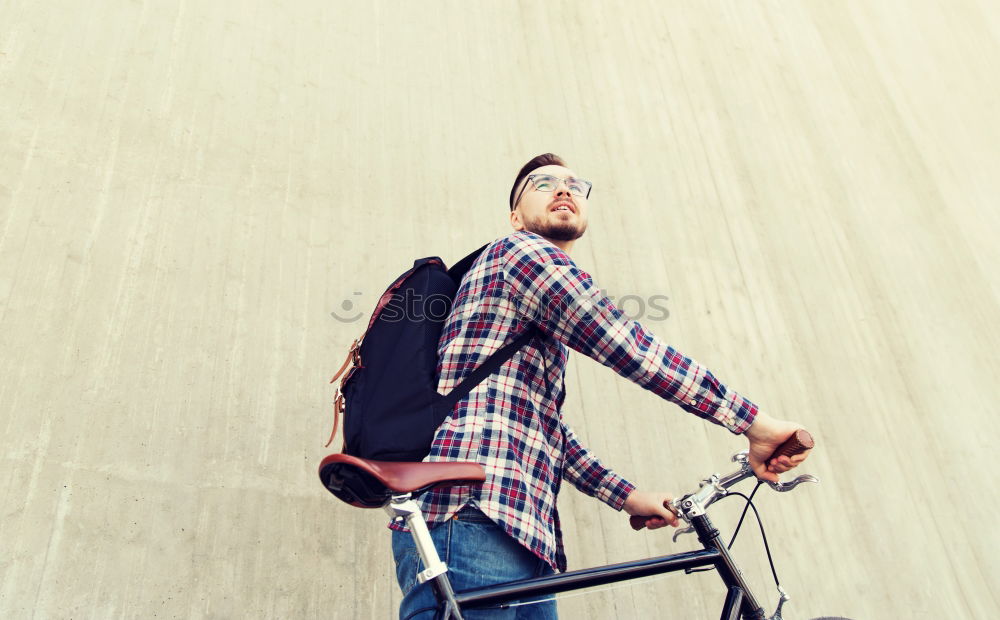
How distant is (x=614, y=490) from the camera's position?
157 centimetres

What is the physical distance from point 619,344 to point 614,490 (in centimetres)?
46

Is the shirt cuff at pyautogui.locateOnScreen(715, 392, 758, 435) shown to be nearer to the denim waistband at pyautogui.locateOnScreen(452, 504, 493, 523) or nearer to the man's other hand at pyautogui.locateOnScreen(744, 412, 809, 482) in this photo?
the man's other hand at pyautogui.locateOnScreen(744, 412, 809, 482)

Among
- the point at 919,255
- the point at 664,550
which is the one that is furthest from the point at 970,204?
the point at 664,550

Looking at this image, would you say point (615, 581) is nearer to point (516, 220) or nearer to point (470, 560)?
point (470, 560)

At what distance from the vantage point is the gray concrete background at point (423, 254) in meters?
1.79

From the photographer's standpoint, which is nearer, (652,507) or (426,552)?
(426,552)

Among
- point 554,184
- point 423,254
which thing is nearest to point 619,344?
point 554,184

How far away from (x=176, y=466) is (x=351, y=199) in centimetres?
98

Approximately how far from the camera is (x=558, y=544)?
4.29 ft

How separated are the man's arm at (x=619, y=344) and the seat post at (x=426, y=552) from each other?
1.28 ft

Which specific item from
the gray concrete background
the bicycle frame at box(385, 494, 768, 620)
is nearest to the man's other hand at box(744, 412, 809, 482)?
the bicycle frame at box(385, 494, 768, 620)

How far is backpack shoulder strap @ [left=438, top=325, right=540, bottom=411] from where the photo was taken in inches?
49.9

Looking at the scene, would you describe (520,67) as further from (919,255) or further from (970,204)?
Result: (970,204)

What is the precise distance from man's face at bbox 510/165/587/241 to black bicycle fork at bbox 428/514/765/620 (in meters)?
0.64
